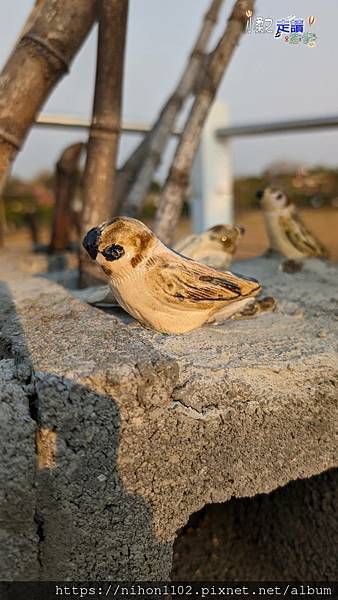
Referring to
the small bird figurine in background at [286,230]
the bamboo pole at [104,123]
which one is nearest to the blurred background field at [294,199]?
the small bird figurine in background at [286,230]

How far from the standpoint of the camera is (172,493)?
95 centimetres

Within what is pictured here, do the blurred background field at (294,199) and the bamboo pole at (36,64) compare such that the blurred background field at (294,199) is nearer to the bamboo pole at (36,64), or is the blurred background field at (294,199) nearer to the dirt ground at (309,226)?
the dirt ground at (309,226)

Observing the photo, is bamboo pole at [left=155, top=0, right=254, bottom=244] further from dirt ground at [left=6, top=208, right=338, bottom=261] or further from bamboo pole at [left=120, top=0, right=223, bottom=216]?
dirt ground at [left=6, top=208, right=338, bottom=261]

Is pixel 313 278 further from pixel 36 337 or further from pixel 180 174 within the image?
pixel 36 337

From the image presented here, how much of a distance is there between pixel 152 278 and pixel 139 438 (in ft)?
1.14

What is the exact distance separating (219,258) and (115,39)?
71 centimetres

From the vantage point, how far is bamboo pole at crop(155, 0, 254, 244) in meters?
1.79

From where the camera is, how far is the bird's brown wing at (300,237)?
1939 millimetres

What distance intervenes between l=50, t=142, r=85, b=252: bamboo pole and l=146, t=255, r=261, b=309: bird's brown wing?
4.50ft

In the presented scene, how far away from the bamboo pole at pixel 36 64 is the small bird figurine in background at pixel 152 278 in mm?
540

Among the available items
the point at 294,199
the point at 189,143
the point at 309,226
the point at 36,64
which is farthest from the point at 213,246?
the point at 309,226

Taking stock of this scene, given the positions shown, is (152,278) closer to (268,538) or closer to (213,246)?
(213,246)

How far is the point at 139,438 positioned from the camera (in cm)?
92

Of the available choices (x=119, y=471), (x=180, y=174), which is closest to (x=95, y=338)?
(x=119, y=471)
